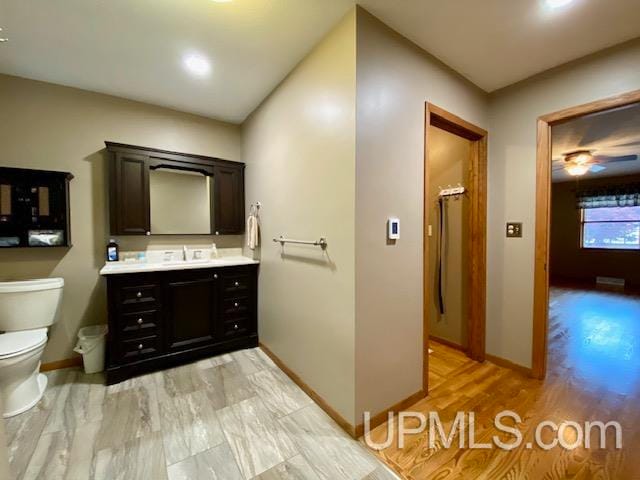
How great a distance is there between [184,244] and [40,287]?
1110 mm

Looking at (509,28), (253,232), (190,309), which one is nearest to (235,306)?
(190,309)

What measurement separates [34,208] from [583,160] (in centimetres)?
648

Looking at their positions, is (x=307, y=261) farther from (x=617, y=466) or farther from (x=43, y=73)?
(x=43, y=73)

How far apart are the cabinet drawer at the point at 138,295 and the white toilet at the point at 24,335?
51 centimetres

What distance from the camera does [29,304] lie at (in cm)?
197

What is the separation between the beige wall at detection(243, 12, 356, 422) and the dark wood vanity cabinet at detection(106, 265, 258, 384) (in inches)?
11.4

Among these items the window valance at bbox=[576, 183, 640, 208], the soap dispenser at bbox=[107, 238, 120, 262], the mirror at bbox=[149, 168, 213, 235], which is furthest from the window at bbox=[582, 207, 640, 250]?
the soap dispenser at bbox=[107, 238, 120, 262]

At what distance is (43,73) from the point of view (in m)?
2.10

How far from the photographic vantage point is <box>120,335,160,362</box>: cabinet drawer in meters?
2.12

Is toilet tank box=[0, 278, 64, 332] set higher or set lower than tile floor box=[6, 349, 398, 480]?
higher

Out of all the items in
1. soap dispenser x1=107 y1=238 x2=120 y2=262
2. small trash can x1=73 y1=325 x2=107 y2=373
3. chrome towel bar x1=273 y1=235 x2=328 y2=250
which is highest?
chrome towel bar x1=273 y1=235 x2=328 y2=250

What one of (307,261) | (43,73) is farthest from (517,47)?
(43,73)

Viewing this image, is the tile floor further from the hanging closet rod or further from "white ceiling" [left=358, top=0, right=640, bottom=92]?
"white ceiling" [left=358, top=0, right=640, bottom=92]

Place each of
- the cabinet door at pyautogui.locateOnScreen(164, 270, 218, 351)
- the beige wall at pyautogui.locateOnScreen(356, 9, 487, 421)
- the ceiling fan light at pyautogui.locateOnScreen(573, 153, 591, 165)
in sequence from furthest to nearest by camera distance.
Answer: the ceiling fan light at pyautogui.locateOnScreen(573, 153, 591, 165)
the cabinet door at pyautogui.locateOnScreen(164, 270, 218, 351)
the beige wall at pyautogui.locateOnScreen(356, 9, 487, 421)
